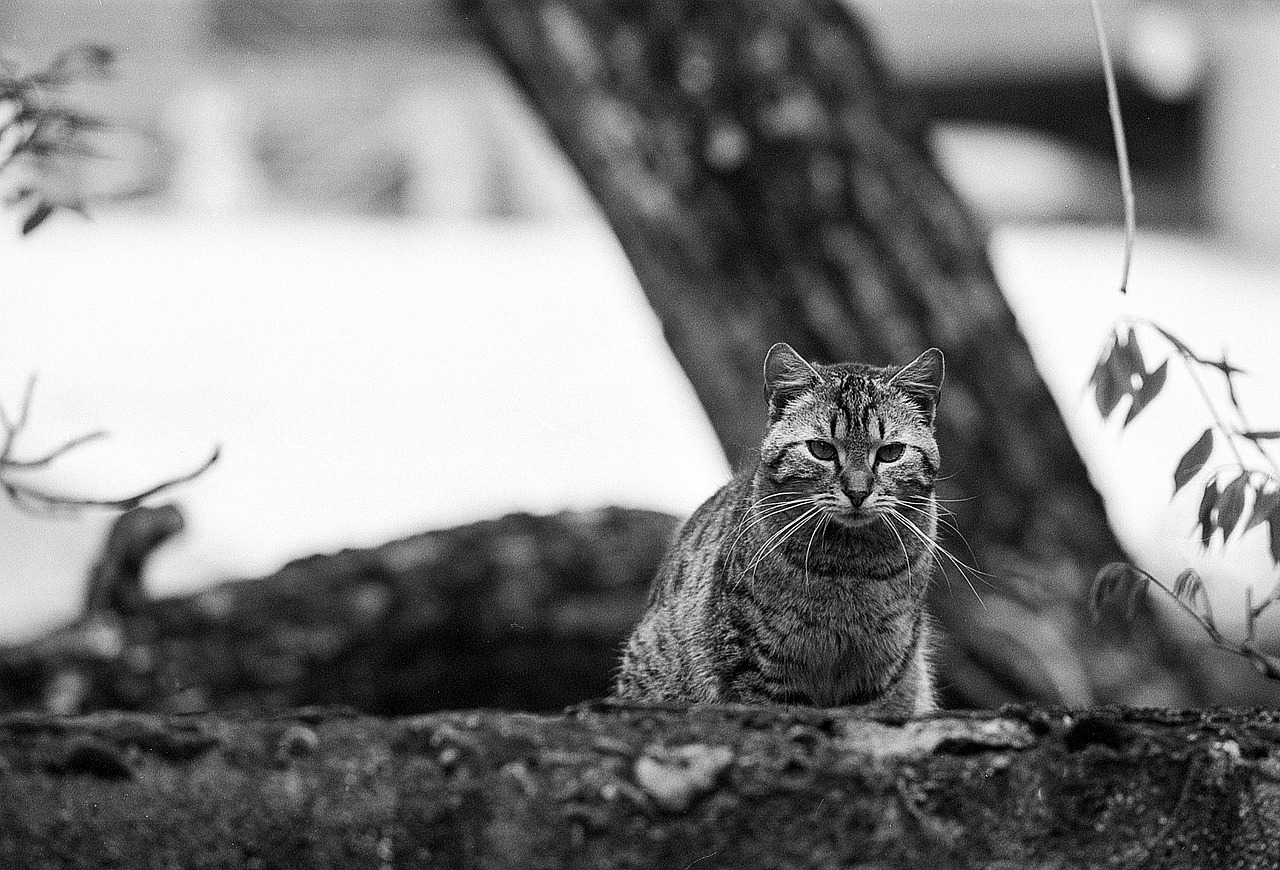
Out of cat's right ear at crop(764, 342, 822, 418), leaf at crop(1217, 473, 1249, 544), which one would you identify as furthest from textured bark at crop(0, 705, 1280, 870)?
cat's right ear at crop(764, 342, 822, 418)

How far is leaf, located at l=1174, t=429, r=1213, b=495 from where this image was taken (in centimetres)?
265

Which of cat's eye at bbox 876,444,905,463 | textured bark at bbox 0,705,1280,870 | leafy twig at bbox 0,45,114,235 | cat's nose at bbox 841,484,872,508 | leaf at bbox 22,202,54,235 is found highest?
leafy twig at bbox 0,45,114,235

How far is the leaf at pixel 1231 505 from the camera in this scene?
2.71 meters

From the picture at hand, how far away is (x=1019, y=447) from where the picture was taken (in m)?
4.74

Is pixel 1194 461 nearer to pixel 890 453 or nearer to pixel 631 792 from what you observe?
pixel 890 453

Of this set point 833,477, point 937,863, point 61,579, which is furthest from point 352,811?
point 61,579

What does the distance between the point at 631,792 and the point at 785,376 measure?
99 centimetres

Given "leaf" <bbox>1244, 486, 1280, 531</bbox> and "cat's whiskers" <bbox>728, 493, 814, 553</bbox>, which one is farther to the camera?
"cat's whiskers" <bbox>728, 493, 814, 553</bbox>

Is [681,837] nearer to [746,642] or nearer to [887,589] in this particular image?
[746,642]

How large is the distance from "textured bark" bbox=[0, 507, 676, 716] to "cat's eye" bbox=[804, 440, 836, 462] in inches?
74.4

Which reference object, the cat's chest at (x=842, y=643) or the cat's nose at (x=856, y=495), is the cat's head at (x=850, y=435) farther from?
the cat's chest at (x=842, y=643)

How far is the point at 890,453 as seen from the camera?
285 centimetres

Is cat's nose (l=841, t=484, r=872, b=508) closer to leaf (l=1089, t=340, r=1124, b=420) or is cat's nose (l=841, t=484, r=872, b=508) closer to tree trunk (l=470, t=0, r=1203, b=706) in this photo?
leaf (l=1089, t=340, r=1124, b=420)

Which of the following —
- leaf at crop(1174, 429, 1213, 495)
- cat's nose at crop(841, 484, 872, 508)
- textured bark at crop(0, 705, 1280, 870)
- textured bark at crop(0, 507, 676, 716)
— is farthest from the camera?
textured bark at crop(0, 507, 676, 716)
